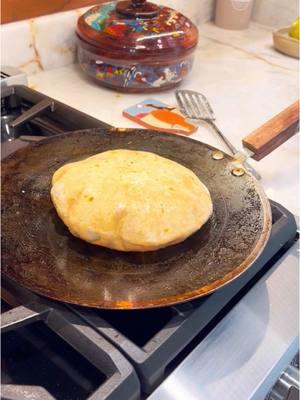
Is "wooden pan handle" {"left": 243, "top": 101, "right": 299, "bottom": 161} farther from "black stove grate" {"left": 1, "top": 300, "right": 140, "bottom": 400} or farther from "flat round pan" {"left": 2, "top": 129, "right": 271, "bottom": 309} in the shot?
"black stove grate" {"left": 1, "top": 300, "right": 140, "bottom": 400}

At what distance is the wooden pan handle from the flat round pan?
50 millimetres

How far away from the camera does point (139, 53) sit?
0.85m

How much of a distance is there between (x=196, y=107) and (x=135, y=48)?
0.16 meters

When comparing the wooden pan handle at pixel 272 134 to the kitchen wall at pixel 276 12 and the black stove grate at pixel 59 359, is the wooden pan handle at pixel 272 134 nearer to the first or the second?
the black stove grate at pixel 59 359

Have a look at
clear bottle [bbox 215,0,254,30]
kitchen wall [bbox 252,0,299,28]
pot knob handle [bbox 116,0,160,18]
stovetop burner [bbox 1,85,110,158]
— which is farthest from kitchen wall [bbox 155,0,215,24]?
stovetop burner [bbox 1,85,110,158]

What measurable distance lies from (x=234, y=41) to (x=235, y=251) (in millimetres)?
955

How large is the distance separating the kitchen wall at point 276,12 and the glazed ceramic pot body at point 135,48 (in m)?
0.56

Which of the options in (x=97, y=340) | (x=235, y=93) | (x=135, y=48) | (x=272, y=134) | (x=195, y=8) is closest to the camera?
(x=97, y=340)

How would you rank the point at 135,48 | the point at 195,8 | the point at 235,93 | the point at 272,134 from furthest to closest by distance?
the point at 195,8 < the point at 235,93 < the point at 135,48 < the point at 272,134

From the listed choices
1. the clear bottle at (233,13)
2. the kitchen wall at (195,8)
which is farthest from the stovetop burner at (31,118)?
the clear bottle at (233,13)

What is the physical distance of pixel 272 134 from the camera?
0.63m

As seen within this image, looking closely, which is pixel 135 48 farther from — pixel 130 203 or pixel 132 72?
pixel 130 203

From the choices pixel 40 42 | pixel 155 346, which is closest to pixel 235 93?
pixel 40 42

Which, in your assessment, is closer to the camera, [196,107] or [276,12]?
[196,107]
